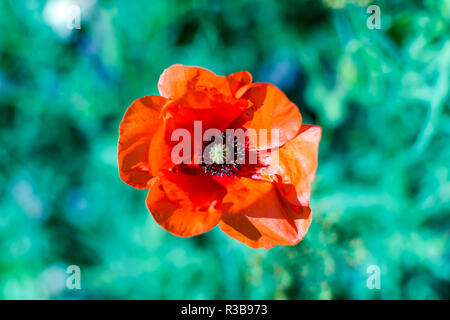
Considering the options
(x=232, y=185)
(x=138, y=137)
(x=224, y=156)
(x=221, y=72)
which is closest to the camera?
(x=138, y=137)

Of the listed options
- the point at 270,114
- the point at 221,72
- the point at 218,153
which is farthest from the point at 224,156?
the point at 221,72

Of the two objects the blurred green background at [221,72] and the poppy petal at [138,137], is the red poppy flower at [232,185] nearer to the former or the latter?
the poppy petal at [138,137]

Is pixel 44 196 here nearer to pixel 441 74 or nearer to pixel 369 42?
pixel 369 42

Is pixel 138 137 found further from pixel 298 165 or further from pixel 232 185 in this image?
pixel 298 165

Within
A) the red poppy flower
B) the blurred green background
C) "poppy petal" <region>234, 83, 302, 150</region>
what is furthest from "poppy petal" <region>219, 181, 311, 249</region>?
the blurred green background

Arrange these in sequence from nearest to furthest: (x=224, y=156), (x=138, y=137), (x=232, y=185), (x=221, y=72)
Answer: (x=138, y=137)
(x=232, y=185)
(x=224, y=156)
(x=221, y=72)

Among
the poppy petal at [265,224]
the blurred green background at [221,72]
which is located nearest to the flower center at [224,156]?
the poppy petal at [265,224]

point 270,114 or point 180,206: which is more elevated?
point 270,114
